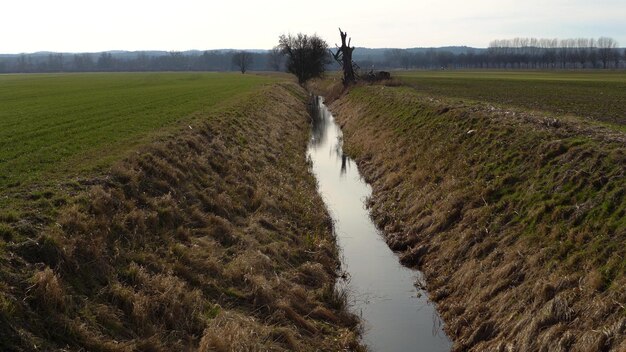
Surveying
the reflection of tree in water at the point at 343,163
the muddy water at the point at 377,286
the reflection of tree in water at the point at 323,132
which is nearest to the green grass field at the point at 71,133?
the reflection of tree in water at the point at 323,132

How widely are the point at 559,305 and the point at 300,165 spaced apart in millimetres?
17271

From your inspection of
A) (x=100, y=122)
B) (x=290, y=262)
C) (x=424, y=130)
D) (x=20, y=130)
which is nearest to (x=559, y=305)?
(x=290, y=262)

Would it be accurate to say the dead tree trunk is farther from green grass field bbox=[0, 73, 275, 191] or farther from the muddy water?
the muddy water

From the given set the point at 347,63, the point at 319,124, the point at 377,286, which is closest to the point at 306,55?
the point at 347,63

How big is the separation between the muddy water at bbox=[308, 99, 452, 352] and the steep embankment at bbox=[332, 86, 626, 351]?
391 mm

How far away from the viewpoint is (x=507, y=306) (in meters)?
10.1

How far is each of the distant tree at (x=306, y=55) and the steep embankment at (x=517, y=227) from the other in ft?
211

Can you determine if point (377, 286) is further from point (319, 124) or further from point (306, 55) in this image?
point (306, 55)

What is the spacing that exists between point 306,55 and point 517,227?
74.6 meters

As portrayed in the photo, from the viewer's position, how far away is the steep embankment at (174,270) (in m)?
8.05

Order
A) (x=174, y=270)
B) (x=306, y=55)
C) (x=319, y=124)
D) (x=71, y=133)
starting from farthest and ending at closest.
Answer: (x=306, y=55), (x=319, y=124), (x=71, y=133), (x=174, y=270)

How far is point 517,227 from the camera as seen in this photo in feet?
40.4

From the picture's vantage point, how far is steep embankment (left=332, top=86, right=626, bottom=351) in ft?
29.1

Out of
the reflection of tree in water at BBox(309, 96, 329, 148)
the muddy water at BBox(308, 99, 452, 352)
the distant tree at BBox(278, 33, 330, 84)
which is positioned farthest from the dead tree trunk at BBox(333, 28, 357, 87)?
the muddy water at BBox(308, 99, 452, 352)
